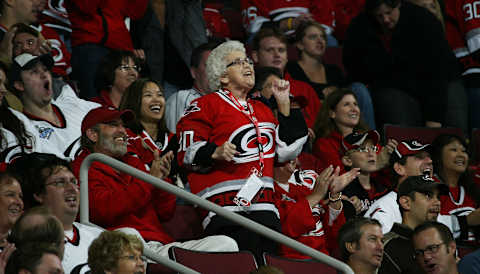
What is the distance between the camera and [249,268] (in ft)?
16.1

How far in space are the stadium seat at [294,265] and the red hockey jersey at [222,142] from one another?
34 cm

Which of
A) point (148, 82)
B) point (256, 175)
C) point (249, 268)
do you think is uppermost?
point (148, 82)

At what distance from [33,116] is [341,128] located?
2.41 metres

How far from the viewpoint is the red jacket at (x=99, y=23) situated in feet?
24.4

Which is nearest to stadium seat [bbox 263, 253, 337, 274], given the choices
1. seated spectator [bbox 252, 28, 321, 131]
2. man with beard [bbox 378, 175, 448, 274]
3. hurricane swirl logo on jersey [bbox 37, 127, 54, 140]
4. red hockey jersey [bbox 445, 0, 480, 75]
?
man with beard [bbox 378, 175, 448, 274]

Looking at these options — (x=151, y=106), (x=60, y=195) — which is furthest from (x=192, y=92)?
(x=60, y=195)

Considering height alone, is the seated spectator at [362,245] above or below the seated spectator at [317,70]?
below

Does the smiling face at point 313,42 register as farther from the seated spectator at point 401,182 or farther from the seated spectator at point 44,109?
the seated spectator at point 44,109

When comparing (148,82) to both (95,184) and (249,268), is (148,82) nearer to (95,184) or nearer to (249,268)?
(95,184)

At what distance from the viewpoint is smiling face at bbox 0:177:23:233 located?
479 centimetres

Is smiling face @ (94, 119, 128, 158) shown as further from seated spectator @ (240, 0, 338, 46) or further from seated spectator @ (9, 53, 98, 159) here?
seated spectator @ (240, 0, 338, 46)

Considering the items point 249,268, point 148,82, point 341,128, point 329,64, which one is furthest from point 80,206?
point 329,64

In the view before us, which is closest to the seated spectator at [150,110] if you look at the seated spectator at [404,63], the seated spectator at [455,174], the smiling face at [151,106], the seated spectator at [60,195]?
the smiling face at [151,106]

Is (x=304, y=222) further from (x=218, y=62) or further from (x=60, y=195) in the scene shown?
(x=60, y=195)
